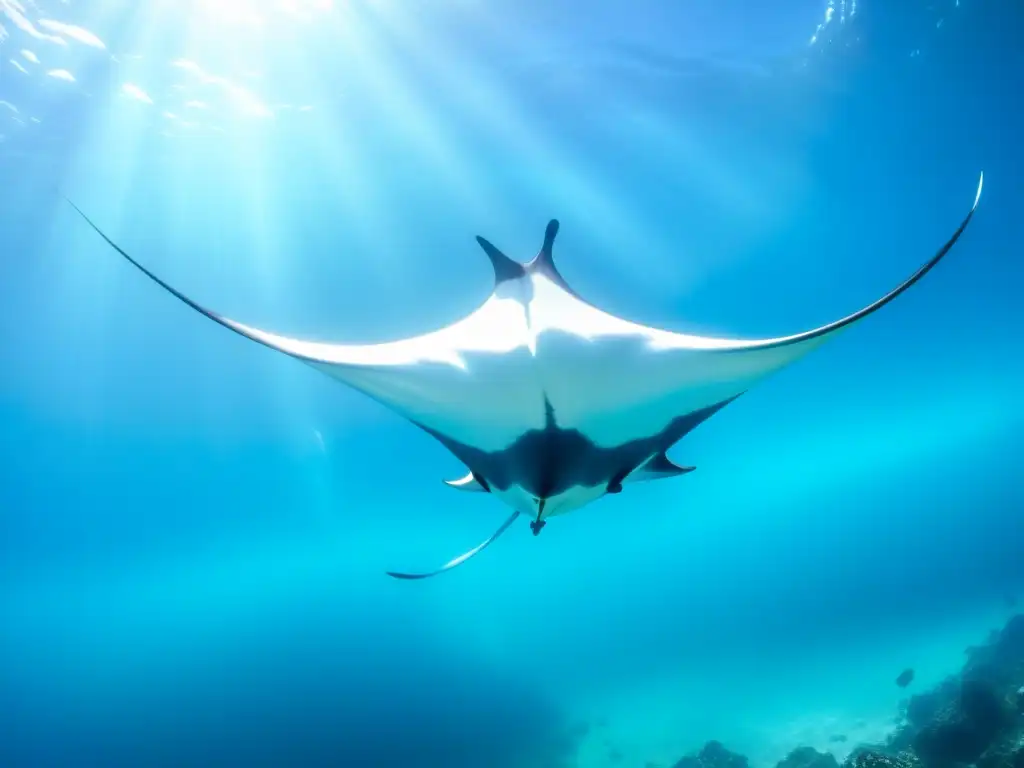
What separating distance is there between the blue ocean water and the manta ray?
9307 mm

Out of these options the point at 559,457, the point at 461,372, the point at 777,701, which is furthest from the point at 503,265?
the point at 777,701

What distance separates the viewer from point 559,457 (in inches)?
85.1

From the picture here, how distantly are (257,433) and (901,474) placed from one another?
50.4 m

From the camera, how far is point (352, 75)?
1041cm

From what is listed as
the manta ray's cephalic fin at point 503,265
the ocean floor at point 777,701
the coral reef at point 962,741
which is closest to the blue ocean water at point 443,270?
the ocean floor at point 777,701

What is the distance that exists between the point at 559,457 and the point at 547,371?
41 centimetres

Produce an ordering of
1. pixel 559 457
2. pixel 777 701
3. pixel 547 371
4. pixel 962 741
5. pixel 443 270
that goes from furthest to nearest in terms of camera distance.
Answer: pixel 777 701 → pixel 443 270 → pixel 962 741 → pixel 559 457 → pixel 547 371

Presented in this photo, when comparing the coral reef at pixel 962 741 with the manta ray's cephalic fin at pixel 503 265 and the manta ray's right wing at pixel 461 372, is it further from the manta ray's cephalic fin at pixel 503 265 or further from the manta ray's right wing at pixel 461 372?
the manta ray's cephalic fin at pixel 503 265

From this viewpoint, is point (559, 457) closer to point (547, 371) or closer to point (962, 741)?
point (547, 371)

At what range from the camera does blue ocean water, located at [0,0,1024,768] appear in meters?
10.0

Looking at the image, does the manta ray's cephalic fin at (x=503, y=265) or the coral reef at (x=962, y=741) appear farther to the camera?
the coral reef at (x=962, y=741)

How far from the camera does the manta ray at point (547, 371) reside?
6.27 feet

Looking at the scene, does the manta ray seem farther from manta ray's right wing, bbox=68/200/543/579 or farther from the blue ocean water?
the blue ocean water

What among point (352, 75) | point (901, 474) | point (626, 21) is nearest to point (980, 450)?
point (901, 474)
